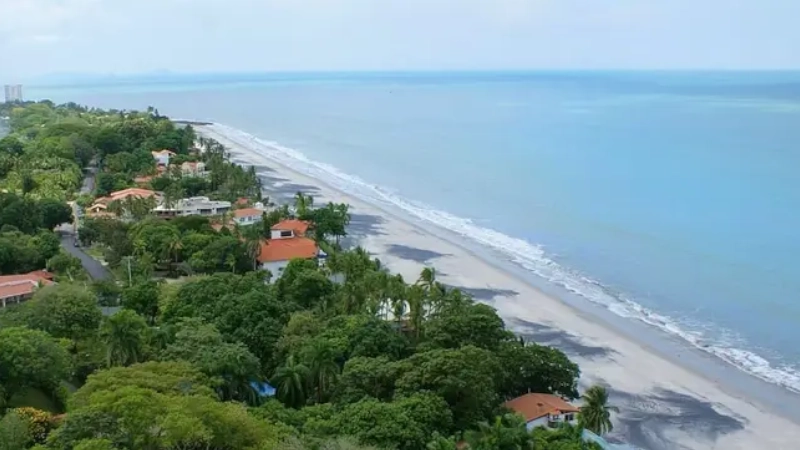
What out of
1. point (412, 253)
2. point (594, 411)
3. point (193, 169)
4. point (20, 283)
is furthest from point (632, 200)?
point (20, 283)

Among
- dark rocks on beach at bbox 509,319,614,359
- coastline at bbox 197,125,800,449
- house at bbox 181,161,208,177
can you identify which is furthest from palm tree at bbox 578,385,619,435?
house at bbox 181,161,208,177

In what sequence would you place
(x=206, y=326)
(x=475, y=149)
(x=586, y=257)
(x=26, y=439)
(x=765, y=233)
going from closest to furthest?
1. (x=26, y=439)
2. (x=206, y=326)
3. (x=586, y=257)
4. (x=765, y=233)
5. (x=475, y=149)

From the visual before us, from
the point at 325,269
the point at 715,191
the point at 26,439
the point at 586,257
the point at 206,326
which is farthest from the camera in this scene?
the point at 715,191

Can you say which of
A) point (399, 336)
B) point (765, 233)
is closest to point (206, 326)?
point (399, 336)

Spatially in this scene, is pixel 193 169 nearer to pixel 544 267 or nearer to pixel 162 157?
pixel 162 157

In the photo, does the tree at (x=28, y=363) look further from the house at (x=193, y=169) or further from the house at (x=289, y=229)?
the house at (x=193, y=169)

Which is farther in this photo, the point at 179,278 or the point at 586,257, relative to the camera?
the point at 586,257

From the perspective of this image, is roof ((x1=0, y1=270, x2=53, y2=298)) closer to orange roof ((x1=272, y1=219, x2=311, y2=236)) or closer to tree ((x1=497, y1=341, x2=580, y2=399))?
orange roof ((x1=272, y1=219, x2=311, y2=236))

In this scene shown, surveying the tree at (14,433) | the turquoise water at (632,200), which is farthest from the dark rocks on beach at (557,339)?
the tree at (14,433)

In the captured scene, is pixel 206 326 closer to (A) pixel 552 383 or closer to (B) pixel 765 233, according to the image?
(A) pixel 552 383
